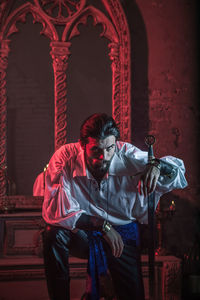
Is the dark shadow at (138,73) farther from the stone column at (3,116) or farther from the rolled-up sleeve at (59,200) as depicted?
the rolled-up sleeve at (59,200)

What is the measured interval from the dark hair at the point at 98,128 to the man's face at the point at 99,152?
29mm

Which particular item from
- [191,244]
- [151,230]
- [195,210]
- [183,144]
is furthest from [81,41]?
[151,230]

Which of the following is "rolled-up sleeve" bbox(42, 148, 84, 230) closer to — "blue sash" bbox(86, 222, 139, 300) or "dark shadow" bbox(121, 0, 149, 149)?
"blue sash" bbox(86, 222, 139, 300)

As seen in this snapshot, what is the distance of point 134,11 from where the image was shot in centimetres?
469

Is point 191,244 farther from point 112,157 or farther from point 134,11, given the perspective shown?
point 134,11

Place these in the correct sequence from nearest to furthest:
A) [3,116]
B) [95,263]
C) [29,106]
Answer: [95,263]
[3,116]
[29,106]

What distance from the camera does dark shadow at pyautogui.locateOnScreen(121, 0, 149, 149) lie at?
4.61 metres

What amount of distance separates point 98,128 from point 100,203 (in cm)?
60

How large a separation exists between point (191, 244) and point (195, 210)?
0.42 metres

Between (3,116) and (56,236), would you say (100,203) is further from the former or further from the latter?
(3,116)

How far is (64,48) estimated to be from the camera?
461 cm

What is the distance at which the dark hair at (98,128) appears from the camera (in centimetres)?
261

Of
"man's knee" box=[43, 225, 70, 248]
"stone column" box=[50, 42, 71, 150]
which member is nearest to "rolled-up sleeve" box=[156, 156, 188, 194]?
"man's knee" box=[43, 225, 70, 248]

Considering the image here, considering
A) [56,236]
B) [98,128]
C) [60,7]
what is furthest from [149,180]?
[60,7]
